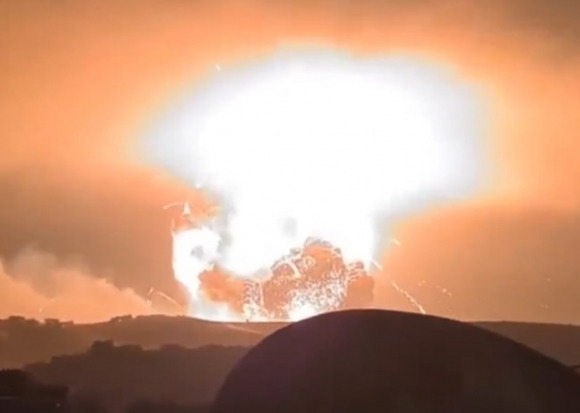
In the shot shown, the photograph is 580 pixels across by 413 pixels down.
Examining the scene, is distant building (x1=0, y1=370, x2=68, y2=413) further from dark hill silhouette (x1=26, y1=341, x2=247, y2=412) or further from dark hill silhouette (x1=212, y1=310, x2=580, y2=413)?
dark hill silhouette (x1=26, y1=341, x2=247, y2=412)

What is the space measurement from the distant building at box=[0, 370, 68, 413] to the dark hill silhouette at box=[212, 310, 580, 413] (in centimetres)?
1634

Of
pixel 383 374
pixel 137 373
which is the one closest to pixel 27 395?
pixel 383 374

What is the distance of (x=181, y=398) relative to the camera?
107m

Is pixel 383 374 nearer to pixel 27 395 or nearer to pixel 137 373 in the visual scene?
pixel 27 395

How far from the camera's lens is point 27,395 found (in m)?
53.1

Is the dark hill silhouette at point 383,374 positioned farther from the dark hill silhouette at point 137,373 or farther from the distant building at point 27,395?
the dark hill silhouette at point 137,373

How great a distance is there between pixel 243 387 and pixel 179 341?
4903 inches

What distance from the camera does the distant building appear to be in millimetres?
51750

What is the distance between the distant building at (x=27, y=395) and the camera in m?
51.8

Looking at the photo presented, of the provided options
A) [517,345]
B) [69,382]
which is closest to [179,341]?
[69,382]

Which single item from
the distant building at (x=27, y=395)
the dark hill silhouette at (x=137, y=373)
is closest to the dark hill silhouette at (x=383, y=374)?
the distant building at (x=27, y=395)

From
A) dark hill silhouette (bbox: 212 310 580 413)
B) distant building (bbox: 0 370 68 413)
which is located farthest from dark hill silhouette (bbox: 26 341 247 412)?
dark hill silhouette (bbox: 212 310 580 413)

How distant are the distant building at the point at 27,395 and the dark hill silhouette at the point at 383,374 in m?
16.3

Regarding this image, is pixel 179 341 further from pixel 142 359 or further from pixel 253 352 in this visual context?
pixel 253 352
